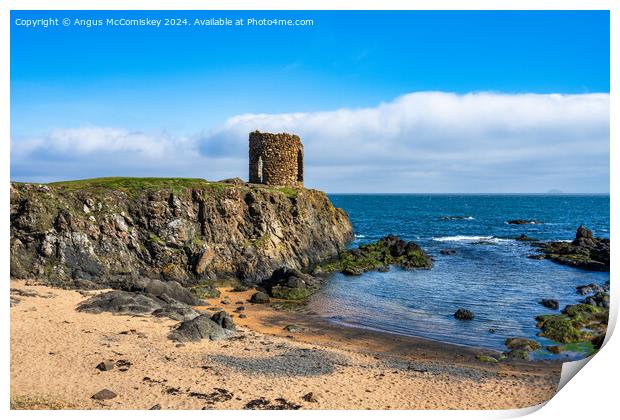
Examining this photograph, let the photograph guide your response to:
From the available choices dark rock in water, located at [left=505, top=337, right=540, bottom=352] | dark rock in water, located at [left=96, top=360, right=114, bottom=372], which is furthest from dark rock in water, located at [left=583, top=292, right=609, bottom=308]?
dark rock in water, located at [left=96, top=360, right=114, bottom=372]

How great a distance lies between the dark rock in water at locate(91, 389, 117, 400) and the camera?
14594mm

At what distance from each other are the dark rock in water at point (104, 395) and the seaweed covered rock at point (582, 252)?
45286 millimetres

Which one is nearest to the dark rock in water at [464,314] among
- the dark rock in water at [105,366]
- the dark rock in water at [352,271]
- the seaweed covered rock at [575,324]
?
the seaweed covered rock at [575,324]

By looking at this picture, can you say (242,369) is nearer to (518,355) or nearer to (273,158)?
(518,355)

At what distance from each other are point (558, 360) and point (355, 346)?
30.6ft

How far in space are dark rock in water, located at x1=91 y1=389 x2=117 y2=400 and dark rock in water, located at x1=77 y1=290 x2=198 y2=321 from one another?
9.10 m

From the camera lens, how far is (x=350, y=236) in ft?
220

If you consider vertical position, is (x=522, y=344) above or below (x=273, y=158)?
below

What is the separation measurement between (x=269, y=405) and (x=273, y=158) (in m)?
34.7

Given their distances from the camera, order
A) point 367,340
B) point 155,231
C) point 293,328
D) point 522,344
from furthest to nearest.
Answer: point 155,231, point 293,328, point 367,340, point 522,344

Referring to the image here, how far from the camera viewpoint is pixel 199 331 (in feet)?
70.8

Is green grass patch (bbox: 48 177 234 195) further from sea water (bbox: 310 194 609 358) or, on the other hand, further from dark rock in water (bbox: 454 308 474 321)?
dark rock in water (bbox: 454 308 474 321)

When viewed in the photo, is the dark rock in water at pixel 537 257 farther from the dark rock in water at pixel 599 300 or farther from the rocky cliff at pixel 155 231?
the rocky cliff at pixel 155 231

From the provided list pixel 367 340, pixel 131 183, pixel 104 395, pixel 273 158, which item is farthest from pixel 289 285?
pixel 104 395
